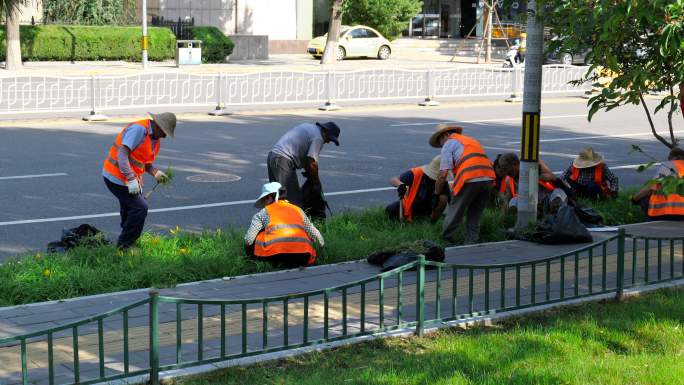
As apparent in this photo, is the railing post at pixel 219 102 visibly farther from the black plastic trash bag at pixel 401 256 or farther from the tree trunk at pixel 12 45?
the black plastic trash bag at pixel 401 256

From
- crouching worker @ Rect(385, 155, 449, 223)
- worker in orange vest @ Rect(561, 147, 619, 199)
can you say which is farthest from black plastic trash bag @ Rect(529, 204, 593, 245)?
worker in orange vest @ Rect(561, 147, 619, 199)

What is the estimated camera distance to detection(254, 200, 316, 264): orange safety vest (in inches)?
349

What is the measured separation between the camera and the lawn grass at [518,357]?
5.83 meters

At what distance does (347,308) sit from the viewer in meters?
7.68

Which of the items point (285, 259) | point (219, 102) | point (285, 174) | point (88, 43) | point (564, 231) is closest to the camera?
point (285, 259)

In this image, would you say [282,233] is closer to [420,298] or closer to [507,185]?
[420,298]

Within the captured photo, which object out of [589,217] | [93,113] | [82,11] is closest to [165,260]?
[589,217]

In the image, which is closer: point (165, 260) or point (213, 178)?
point (165, 260)

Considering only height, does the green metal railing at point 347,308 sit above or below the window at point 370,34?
below

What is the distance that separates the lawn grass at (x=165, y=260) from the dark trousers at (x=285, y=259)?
2.5 inches

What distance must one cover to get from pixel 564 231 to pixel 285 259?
299cm

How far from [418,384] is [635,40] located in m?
4.53

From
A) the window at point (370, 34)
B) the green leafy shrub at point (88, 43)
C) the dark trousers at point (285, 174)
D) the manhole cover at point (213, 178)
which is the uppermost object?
the window at point (370, 34)

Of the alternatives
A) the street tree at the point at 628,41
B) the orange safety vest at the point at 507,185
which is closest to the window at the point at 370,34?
the orange safety vest at the point at 507,185
